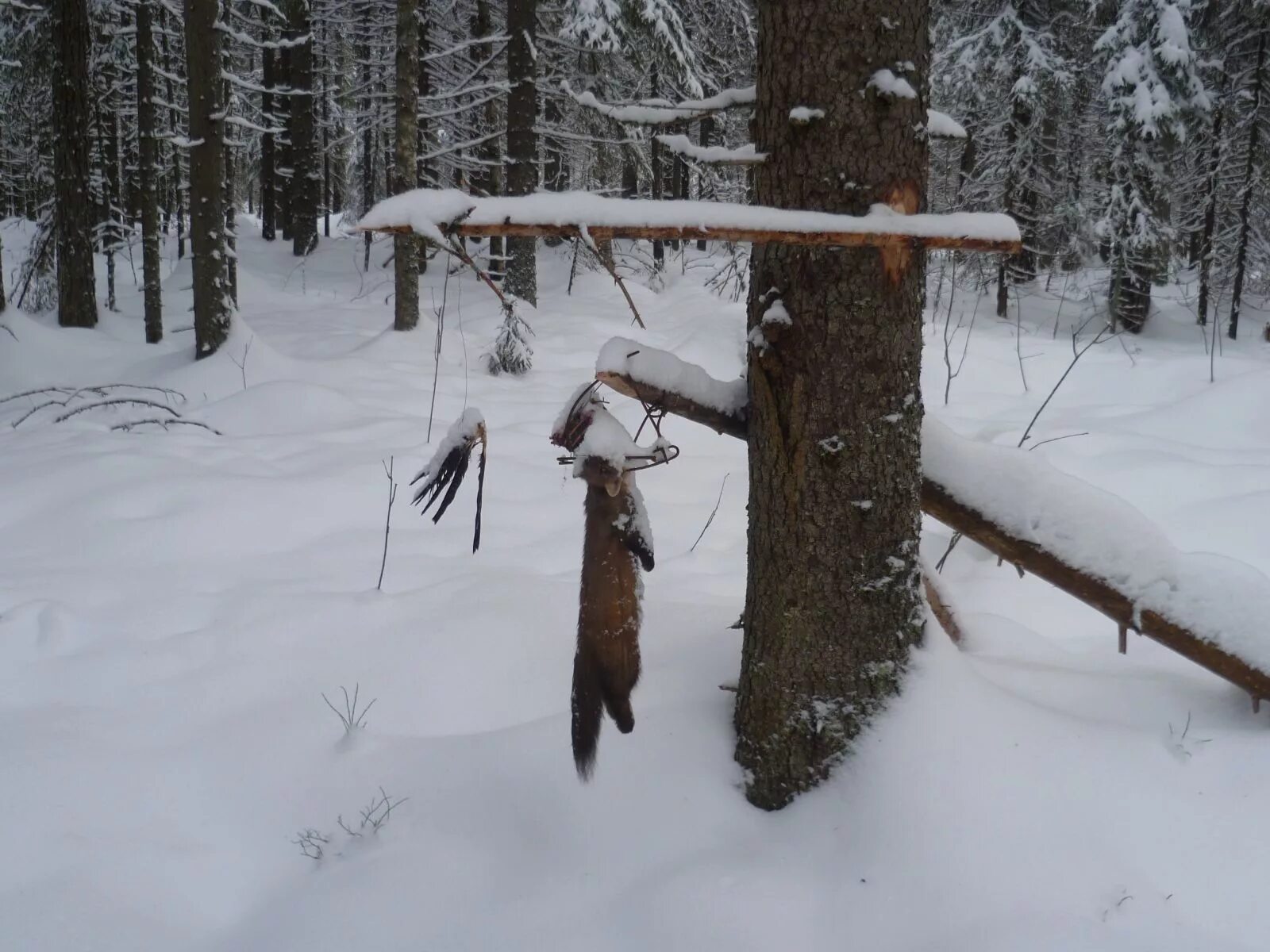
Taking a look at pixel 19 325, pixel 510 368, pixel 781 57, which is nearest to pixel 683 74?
pixel 510 368

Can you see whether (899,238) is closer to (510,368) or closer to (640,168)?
(510,368)

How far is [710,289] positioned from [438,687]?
35.8ft

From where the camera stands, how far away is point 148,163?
9320mm

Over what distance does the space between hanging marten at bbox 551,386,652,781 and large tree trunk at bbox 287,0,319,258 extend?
16297mm

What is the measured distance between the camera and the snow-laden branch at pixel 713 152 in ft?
5.57

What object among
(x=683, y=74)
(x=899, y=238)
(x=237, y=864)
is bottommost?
(x=237, y=864)

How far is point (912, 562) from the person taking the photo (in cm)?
202

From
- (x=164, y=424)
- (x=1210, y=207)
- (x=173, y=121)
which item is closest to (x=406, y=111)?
(x=164, y=424)

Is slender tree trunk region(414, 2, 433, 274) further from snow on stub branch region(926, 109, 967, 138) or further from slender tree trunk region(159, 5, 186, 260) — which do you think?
snow on stub branch region(926, 109, 967, 138)

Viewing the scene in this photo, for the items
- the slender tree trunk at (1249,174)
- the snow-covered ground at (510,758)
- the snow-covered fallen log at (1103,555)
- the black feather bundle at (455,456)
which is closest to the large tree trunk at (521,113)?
the snow-covered ground at (510,758)

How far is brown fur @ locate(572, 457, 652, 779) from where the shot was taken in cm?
162

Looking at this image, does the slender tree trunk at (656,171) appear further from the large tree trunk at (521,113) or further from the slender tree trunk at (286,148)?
the slender tree trunk at (286,148)

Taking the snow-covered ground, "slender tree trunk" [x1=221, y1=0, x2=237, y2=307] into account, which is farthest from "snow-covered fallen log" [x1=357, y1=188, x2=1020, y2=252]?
"slender tree trunk" [x1=221, y1=0, x2=237, y2=307]

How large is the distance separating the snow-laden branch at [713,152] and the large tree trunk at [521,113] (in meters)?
8.75
